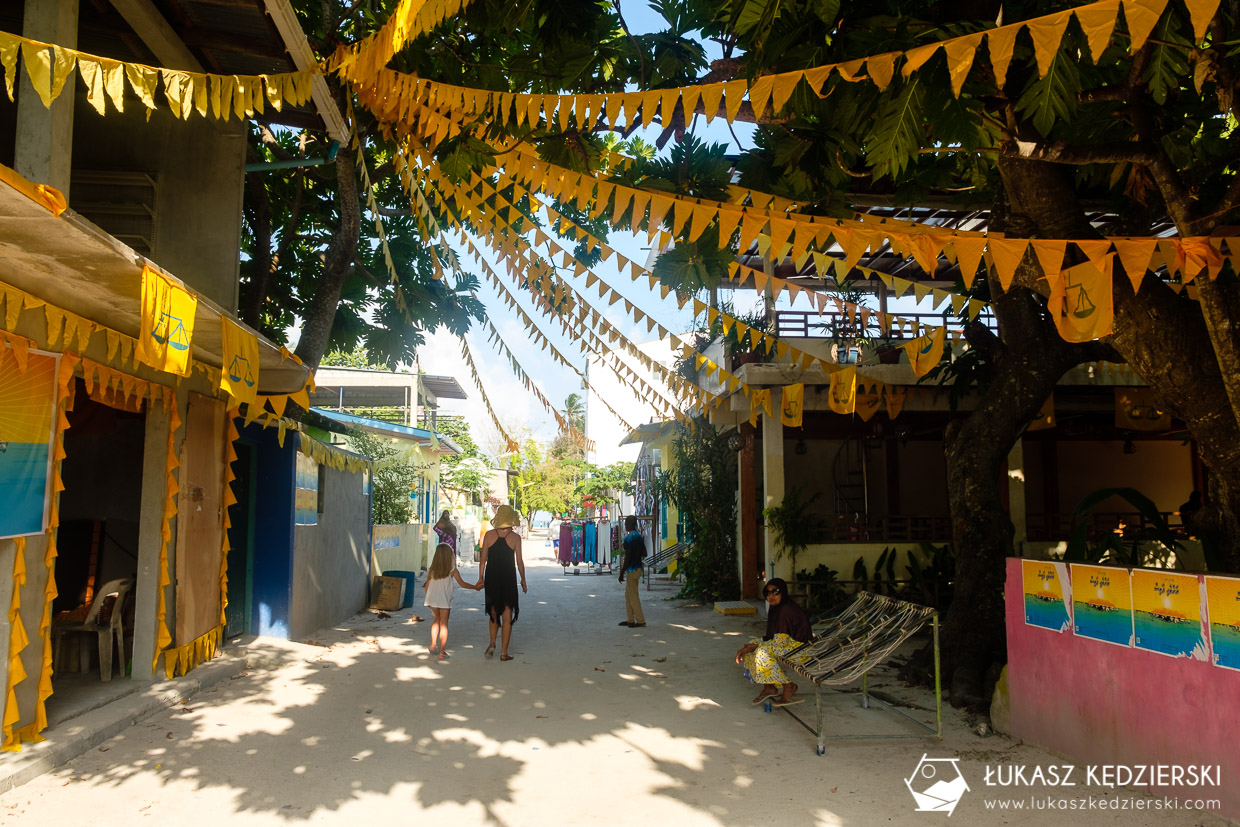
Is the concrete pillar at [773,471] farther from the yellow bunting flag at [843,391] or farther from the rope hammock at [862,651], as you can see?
the rope hammock at [862,651]

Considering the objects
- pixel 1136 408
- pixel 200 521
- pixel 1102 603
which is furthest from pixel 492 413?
pixel 1136 408

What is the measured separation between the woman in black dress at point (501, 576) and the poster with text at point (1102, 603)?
5.56 meters

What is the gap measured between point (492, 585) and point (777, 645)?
3.84 m

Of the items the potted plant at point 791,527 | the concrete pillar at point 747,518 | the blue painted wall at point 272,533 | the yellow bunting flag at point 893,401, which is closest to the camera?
the blue painted wall at point 272,533

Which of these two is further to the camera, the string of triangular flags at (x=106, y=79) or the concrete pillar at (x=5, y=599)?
the concrete pillar at (x=5, y=599)

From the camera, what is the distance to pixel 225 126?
7.83 metres

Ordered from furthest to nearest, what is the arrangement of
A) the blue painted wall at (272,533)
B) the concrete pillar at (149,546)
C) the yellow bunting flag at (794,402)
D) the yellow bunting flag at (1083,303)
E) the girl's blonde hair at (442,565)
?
the blue painted wall at (272,533)
the girl's blonde hair at (442,565)
the yellow bunting flag at (794,402)
the concrete pillar at (149,546)
the yellow bunting flag at (1083,303)

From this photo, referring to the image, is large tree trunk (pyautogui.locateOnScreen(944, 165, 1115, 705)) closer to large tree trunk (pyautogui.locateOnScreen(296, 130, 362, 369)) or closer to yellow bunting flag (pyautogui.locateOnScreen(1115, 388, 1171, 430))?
yellow bunting flag (pyautogui.locateOnScreen(1115, 388, 1171, 430))

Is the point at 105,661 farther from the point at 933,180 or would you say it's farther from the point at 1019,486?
the point at 1019,486

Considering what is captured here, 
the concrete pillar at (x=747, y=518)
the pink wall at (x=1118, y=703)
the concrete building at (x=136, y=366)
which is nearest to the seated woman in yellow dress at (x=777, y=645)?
the pink wall at (x=1118, y=703)

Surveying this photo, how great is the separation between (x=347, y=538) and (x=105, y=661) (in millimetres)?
5473

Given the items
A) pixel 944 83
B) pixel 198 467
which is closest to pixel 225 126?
pixel 198 467

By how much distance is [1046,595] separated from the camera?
530 cm

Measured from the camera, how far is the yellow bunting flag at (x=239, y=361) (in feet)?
17.6
